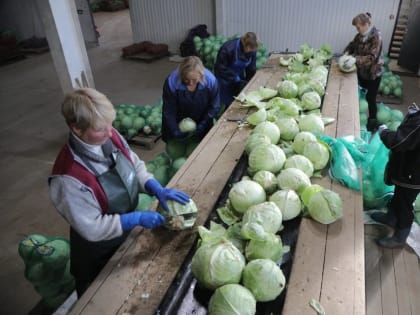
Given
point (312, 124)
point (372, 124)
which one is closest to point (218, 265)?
point (312, 124)

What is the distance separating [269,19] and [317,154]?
815cm

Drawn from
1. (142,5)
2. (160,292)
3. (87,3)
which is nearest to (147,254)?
(160,292)

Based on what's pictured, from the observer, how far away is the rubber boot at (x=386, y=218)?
3.41m

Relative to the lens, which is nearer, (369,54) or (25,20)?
(369,54)

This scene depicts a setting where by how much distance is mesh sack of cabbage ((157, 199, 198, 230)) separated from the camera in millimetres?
2018

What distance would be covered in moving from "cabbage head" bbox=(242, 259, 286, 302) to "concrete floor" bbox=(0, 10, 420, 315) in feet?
8.50

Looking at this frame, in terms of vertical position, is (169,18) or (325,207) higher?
(325,207)

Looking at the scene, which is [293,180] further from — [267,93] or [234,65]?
[234,65]

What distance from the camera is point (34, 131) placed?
21.9ft

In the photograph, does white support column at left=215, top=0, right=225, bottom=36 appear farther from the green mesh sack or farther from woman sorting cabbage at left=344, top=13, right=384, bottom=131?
the green mesh sack

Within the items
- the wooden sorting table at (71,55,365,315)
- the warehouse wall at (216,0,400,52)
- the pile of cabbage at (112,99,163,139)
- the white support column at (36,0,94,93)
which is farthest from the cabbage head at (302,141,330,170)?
the warehouse wall at (216,0,400,52)

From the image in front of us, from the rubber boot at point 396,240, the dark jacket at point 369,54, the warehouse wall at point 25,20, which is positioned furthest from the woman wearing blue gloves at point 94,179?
the warehouse wall at point 25,20

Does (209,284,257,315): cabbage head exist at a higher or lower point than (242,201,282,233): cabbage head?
lower

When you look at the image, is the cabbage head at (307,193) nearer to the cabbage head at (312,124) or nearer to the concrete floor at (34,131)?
the cabbage head at (312,124)
